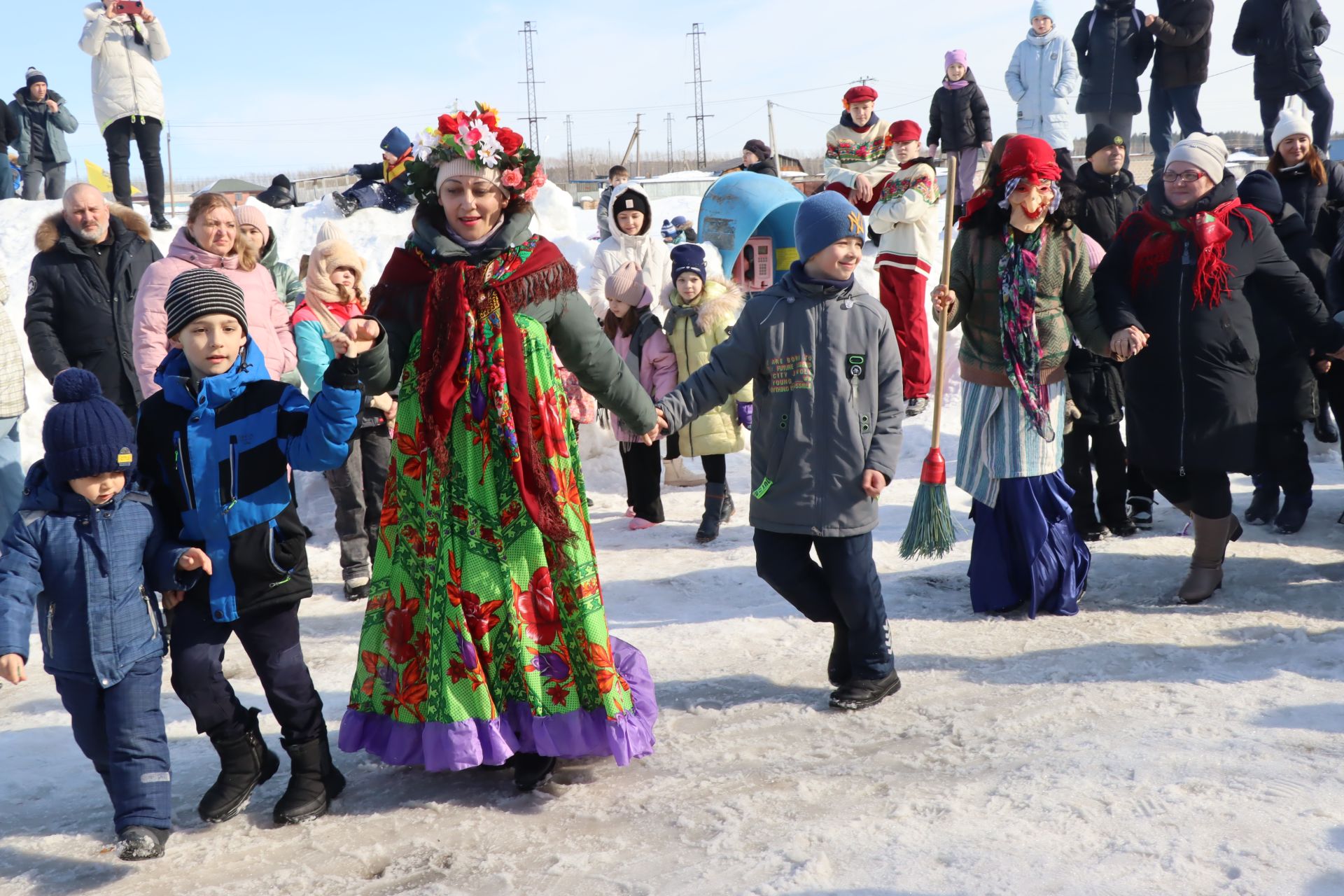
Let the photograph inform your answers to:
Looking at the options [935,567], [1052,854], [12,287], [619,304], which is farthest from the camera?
[12,287]

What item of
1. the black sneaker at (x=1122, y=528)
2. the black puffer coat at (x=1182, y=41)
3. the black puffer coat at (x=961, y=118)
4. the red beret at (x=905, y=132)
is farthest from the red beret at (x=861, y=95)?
the black sneaker at (x=1122, y=528)

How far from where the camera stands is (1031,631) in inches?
191

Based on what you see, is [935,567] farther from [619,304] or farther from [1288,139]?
[1288,139]

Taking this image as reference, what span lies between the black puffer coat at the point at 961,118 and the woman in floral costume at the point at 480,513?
28.0 feet

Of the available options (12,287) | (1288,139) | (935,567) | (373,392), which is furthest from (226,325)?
(12,287)

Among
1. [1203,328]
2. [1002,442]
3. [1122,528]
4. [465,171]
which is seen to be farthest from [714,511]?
[465,171]

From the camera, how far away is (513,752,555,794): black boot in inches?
137

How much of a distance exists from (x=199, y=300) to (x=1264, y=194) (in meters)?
5.41

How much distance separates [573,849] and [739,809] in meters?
0.51

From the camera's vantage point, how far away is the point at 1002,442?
5027 millimetres

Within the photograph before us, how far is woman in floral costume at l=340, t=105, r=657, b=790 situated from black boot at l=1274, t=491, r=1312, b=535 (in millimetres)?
4426

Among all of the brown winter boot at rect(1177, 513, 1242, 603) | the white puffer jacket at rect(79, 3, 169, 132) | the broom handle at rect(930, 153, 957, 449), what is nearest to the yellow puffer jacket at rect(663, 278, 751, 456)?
the broom handle at rect(930, 153, 957, 449)

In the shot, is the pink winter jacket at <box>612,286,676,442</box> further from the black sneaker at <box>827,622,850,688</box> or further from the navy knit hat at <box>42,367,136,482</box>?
the navy knit hat at <box>42,367,136,482</box>

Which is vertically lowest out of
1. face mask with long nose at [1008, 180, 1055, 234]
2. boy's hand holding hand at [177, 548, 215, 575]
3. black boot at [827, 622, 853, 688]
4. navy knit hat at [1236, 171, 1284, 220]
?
black boot at [827, 622, 853, 688]
